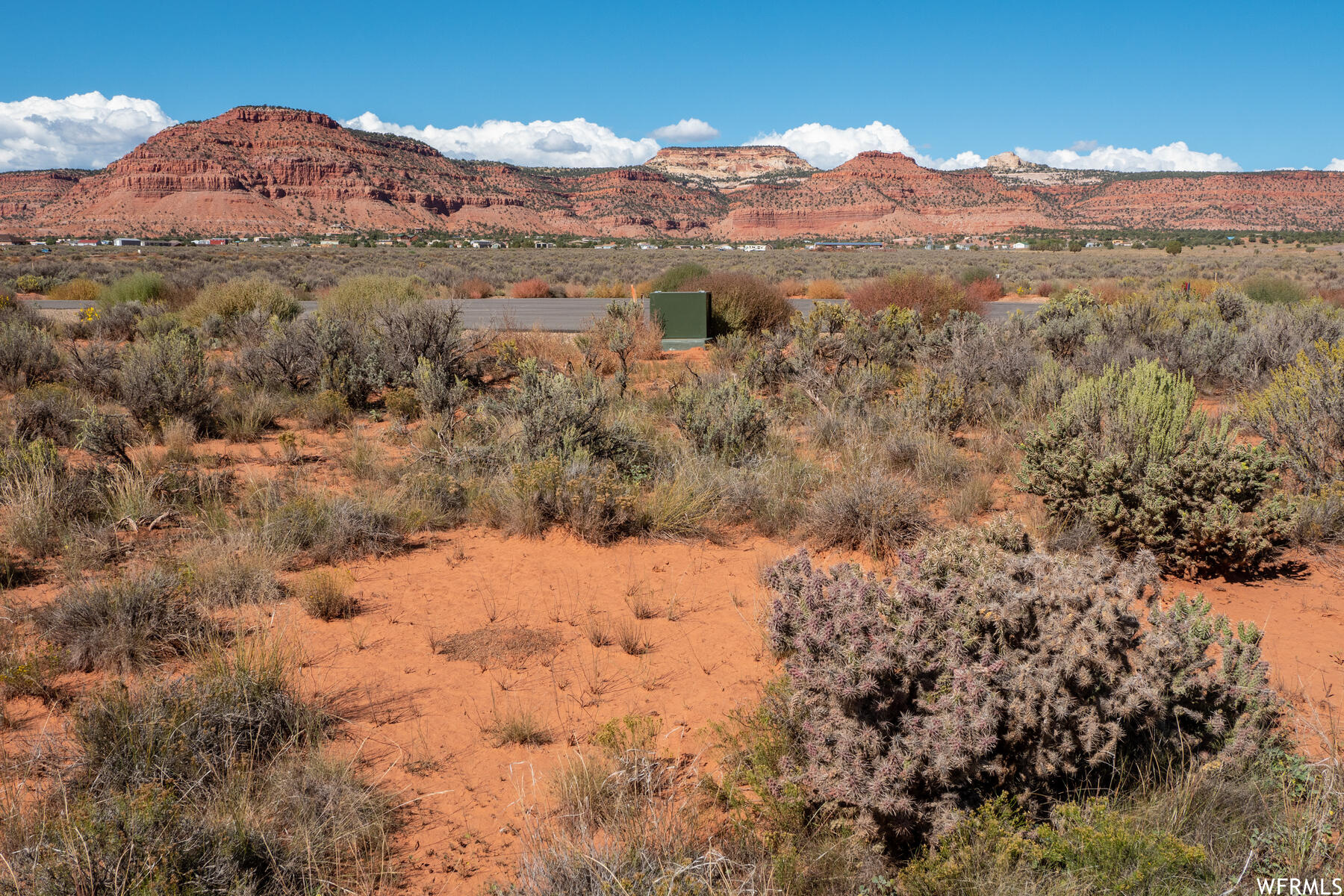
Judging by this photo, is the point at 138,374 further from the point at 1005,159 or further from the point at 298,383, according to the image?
the point at 1005,159

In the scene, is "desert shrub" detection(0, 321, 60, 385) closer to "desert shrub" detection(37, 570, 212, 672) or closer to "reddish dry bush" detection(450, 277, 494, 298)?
"desert shrub" detection(37, 570, 212, 672)

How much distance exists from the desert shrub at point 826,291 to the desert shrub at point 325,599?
71.1ft

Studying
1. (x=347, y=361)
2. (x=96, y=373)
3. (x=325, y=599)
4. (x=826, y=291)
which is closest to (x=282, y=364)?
(x=347, y=361)

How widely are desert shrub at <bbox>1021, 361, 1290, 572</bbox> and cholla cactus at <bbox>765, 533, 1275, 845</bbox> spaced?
2421 mm

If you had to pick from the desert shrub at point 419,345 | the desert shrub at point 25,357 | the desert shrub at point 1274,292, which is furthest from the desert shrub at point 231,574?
A: the desert shrub at point 1274,292

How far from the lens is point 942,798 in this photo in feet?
8.93

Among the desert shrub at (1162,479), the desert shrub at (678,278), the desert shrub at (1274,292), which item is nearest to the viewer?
the desert shrub at (1162,479)

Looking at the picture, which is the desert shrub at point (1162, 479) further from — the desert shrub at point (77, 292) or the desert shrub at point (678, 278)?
the desert shrub at point (77, 292)

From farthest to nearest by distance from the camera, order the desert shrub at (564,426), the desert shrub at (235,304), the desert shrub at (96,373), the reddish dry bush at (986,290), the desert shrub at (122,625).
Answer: the reddish dry bush at (986,290)
the desert shrub at (235,304)
the desert shrub at (96,373)
the desert shrub at (564,426)
the desert shrub at (122,625)

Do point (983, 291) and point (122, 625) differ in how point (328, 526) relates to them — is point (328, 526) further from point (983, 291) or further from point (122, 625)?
point (983, 291)

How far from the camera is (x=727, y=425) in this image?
807 centimetres

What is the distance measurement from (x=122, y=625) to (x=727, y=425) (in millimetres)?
5362

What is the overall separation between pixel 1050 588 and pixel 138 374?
9528 mm

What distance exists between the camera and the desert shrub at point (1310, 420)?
264 inches
